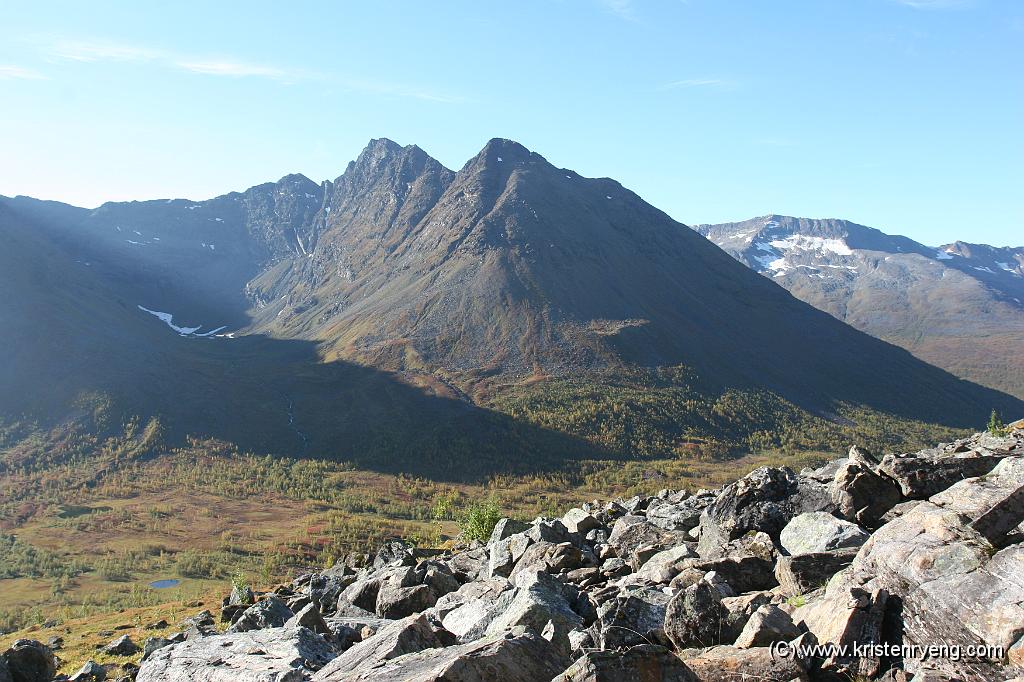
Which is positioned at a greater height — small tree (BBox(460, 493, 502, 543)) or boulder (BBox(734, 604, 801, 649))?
boulder (BBox(734, 604, 801, 649))

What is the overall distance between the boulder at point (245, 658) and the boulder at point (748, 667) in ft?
22.6

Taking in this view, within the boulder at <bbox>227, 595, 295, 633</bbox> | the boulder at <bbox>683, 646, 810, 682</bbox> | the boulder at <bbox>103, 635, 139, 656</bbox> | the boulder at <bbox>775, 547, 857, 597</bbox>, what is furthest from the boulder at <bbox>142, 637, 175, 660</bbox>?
the boulder at <bbox>775, 547, 857, 597</bbox>

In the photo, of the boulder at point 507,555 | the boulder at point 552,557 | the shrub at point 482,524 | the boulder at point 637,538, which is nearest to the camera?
the boulder at point 637,538

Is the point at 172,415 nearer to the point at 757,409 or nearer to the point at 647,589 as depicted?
the point at 757,409

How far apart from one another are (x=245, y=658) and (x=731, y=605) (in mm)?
9608

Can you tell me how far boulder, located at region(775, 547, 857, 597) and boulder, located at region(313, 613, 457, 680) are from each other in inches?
288

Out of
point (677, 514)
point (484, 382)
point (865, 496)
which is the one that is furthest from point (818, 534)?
point (484, 382)

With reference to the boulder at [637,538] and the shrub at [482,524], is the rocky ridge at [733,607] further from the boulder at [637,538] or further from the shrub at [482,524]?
the shrub at [482,524]

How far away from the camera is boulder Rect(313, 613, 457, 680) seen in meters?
11.6

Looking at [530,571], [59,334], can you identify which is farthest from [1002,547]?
[59,334]

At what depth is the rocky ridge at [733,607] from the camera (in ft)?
33.5

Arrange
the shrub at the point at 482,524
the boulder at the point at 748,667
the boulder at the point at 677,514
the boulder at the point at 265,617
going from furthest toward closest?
the shrub at the point at 482,524 < the boulder at the point at 677,514 < the boulder at the point at 265,617 < the boulder at the point at 748,667

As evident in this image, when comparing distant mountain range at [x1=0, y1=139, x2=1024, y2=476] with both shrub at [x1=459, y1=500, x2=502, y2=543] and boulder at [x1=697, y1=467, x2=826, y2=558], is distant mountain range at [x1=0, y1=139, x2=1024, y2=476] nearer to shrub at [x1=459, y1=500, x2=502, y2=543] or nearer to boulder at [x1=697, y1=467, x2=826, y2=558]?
shrub at [x1=459, y1=500, x2=502, y2=543]

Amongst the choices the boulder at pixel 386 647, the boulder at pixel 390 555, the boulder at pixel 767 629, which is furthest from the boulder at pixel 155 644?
the boulder at pixel 767 629
